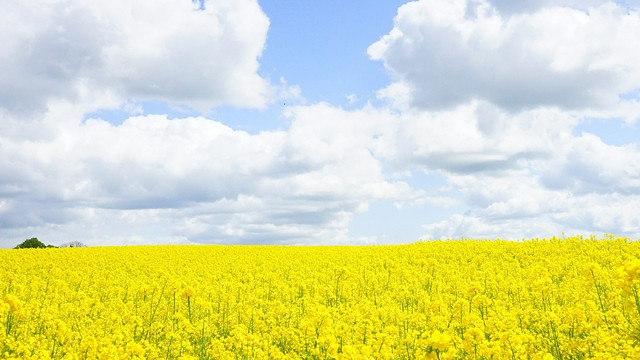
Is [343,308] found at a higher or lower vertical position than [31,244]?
lower

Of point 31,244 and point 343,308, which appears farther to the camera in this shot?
point 31,244

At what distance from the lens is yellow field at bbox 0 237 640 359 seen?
281 inches

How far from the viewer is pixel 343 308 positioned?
1204cm

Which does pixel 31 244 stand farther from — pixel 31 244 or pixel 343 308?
pixel 343 308

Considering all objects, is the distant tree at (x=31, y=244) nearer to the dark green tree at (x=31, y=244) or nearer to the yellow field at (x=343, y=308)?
the dark green tree at (x=31, y=244)

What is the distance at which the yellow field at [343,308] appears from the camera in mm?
7148

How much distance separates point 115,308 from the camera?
40.5 feet

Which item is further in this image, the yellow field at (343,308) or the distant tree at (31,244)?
the distant tree at (31,244)

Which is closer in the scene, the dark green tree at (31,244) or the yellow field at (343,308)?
the yellow field at (343,308)

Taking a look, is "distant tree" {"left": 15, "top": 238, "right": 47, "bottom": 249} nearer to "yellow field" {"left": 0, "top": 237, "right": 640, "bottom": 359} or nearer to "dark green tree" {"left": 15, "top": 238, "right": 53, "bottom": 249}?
"dark green tree" {"left": 15, "top": 238, "right": 53, "bottom": 249}

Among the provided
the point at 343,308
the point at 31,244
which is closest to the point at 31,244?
the point at 31,244

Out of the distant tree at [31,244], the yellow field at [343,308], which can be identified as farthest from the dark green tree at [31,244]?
the yellow field at [343,308]

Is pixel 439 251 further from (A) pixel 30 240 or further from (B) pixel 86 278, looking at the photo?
(A) pixel 30 240

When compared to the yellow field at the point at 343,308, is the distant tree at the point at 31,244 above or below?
above
